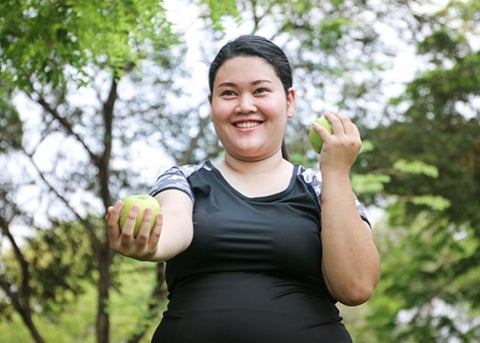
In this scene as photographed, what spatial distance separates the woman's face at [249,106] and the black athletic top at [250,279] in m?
0.22

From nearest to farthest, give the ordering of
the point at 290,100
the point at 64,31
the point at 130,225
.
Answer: the point at 130,225
the point at 290,100
the point at 64,31

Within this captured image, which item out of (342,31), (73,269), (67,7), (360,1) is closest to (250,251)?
(67,7)

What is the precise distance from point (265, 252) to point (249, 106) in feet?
1.56

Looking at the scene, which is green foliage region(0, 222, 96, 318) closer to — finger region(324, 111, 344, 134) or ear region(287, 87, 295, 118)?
ear region(287, 87, 295, 118)

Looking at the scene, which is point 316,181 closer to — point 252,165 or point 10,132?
point 252,165

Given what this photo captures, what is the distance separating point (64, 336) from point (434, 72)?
267 inches

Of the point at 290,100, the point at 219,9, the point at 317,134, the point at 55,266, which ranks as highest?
the point at 219,9

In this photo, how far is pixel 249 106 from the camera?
8.21 ft

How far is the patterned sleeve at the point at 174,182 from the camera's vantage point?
244 cm

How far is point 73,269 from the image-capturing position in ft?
33.8

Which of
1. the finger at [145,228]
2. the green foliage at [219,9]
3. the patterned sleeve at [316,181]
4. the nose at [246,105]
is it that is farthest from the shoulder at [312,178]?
the green foliage at [219,9]

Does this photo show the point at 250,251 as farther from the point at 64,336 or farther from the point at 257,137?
the point at 64,336

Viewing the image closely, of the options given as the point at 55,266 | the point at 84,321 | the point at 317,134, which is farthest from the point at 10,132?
the point at 317,134

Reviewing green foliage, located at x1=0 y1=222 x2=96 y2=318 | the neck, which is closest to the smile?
the neck
